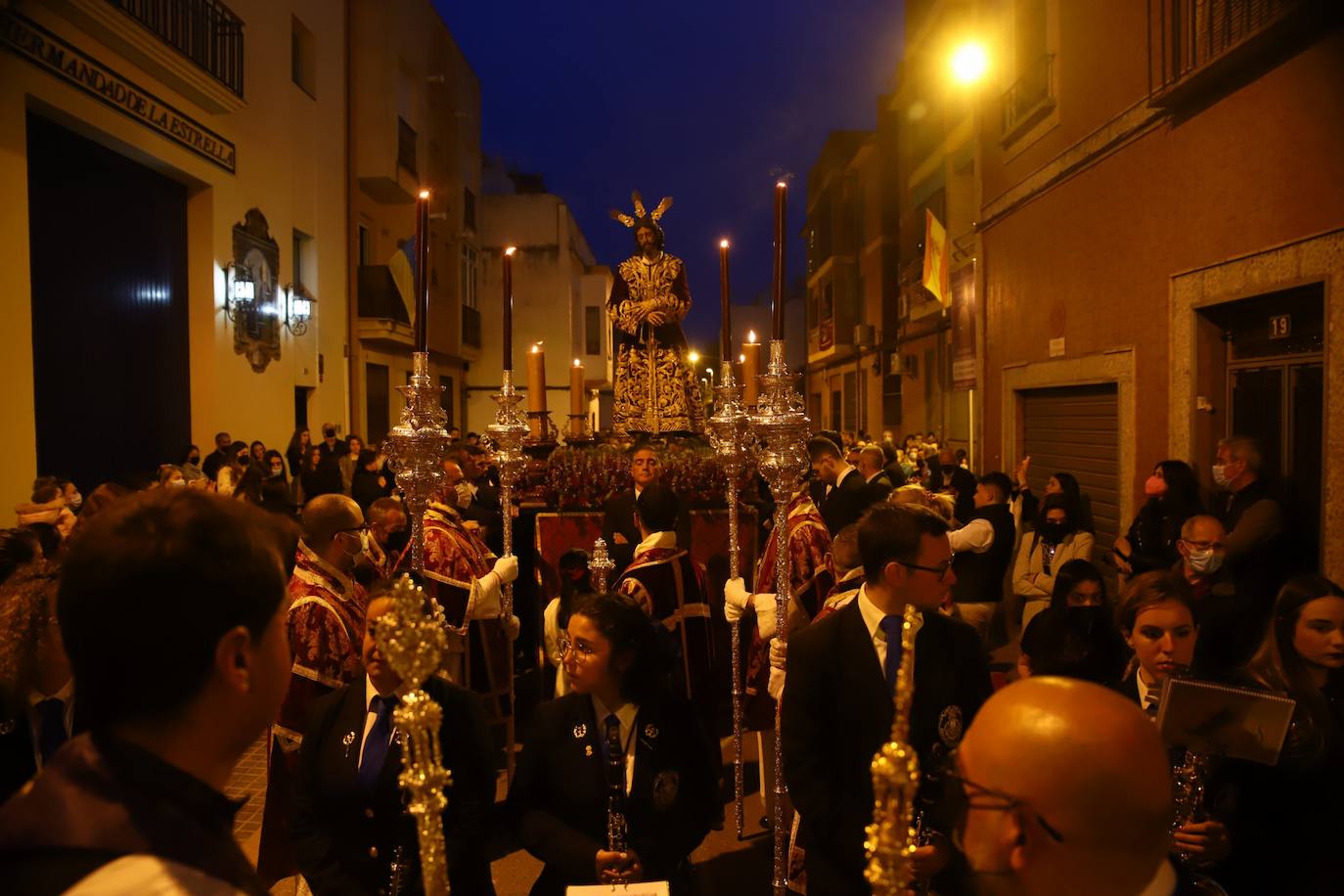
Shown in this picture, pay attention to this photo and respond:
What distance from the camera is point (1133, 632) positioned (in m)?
2.62

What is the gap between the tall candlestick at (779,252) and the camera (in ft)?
9.99

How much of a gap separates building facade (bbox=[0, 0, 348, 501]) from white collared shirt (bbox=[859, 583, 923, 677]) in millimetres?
8475

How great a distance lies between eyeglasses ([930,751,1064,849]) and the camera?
3.88 feet

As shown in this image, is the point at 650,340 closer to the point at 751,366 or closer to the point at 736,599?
the point at 751,366

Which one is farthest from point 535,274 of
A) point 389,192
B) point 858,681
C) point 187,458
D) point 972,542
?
point 858,681

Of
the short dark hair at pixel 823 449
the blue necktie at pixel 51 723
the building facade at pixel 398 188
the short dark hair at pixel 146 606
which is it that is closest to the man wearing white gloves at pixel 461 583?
the blue necktie at pixel 51 723

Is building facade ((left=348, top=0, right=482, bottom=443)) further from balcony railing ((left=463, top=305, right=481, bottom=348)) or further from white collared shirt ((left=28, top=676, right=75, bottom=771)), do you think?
white collared shirt ((left=28, top=676, right=75, bottom=771))

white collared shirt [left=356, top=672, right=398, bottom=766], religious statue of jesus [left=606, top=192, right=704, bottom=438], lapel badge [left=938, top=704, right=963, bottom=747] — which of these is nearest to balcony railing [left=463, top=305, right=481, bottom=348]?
religious statue of jesus [left=606, top=192, right=704, bottom=438]

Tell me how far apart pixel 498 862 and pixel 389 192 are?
1735 cm

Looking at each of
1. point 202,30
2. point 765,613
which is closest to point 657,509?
point 765,613

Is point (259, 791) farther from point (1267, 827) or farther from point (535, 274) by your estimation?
point (535, 274)

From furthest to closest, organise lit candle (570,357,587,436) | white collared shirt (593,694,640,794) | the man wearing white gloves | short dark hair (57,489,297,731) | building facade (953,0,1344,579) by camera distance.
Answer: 1. lit candle (570,357,587,436)
2. building facade (953,0,1344,579)
3. the man wearing white gloves
4. white collared shirt (593,694,640,794)
5. short dark hair (57,489,297,731)

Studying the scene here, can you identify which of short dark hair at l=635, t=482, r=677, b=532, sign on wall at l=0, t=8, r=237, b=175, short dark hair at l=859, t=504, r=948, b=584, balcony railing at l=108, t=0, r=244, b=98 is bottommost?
short dark hair at l=635, t=482, r=677, b=532

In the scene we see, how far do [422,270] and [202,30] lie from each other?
10.9 m
